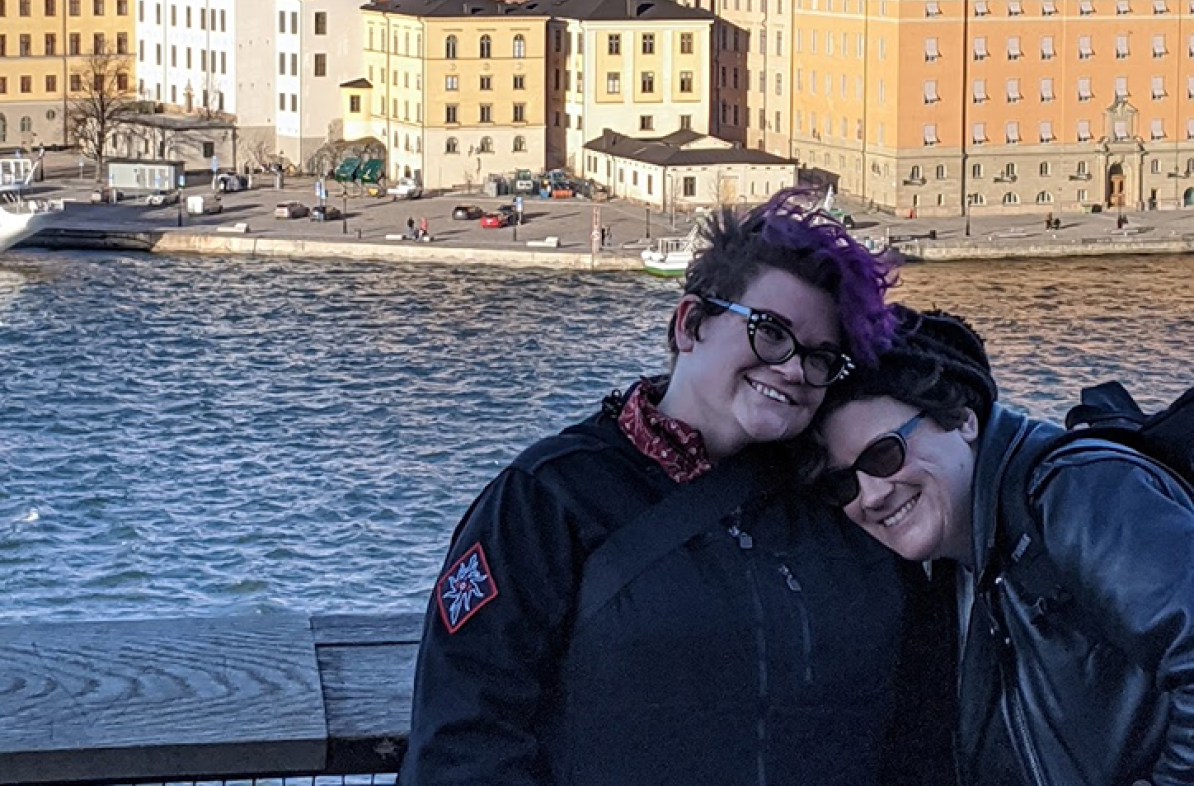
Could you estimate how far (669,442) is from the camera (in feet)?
2.73

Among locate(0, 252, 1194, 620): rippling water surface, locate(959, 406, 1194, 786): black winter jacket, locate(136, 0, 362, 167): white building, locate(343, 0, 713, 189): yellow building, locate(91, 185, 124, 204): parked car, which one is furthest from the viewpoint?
locate(136, 0, 362, 167): white building

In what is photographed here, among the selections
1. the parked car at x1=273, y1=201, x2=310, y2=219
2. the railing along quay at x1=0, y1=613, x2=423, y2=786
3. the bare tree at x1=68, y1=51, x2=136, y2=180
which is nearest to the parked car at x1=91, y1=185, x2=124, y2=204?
the bare tree at x1=68, y1=51, x2=136, y2=180

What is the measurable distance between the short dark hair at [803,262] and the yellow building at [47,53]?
21937 millimetres

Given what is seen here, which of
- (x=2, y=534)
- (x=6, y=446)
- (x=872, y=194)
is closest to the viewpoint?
(x=2, y=534)

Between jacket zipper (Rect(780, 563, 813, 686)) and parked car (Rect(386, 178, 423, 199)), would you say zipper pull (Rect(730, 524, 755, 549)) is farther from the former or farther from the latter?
parked car (Rect(386, 178, 423, 199))

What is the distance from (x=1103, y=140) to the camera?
Result: 1867cm

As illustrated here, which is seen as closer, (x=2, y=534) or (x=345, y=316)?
(x=2, y=534)

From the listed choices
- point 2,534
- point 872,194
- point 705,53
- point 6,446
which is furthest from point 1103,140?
point 2,534

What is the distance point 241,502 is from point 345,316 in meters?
4.80

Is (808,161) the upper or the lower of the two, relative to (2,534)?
upper

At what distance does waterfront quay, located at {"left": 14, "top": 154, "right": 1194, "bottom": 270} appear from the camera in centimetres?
1712

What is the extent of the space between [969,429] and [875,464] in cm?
3

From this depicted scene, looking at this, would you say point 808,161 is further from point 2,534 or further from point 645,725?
point 645,725

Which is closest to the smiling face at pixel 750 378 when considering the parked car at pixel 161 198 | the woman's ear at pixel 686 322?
the woman's ear at pixel 686 322
